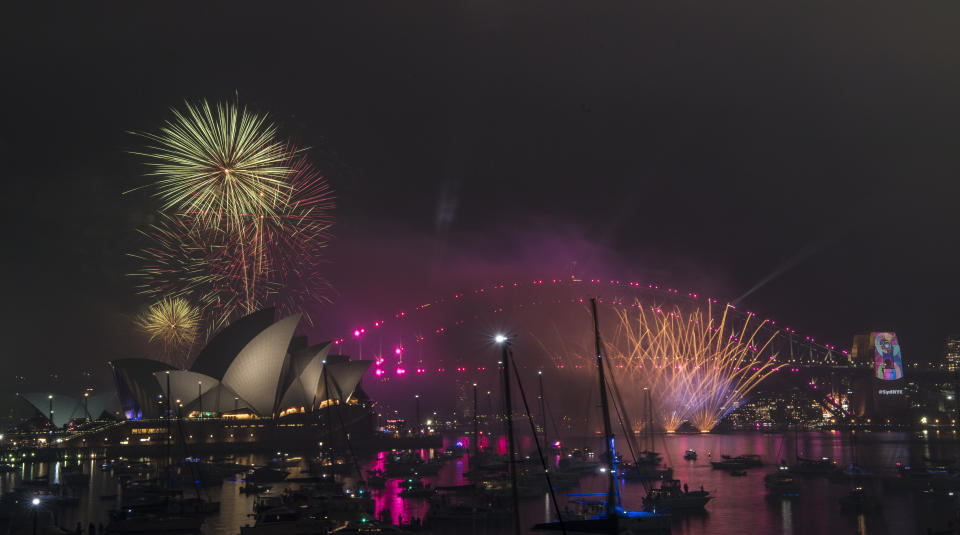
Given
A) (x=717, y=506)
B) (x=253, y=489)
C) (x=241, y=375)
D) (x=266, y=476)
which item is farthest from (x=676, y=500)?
(x=241, y=375)

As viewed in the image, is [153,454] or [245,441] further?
[245,441]

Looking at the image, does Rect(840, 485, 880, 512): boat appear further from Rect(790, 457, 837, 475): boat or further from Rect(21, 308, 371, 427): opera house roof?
Rect(21, 308, 371, 427): opera house roof

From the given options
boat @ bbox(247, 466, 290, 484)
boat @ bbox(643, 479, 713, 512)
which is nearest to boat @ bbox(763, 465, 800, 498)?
boat @ bbox(643, 479, 713, 512)

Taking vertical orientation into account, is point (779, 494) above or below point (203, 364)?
below

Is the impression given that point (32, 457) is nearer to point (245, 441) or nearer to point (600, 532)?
point (245, 441)

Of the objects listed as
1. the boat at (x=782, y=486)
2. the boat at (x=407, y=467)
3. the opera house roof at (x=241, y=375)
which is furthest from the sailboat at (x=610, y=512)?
the opera house roof at (x=241, y=375)

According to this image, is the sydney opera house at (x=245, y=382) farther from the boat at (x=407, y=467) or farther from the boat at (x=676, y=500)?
the boat at (x=676, y=500)

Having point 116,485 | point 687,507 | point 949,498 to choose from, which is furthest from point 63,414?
point 949,498

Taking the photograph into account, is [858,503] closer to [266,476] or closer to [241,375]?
[266,476]
